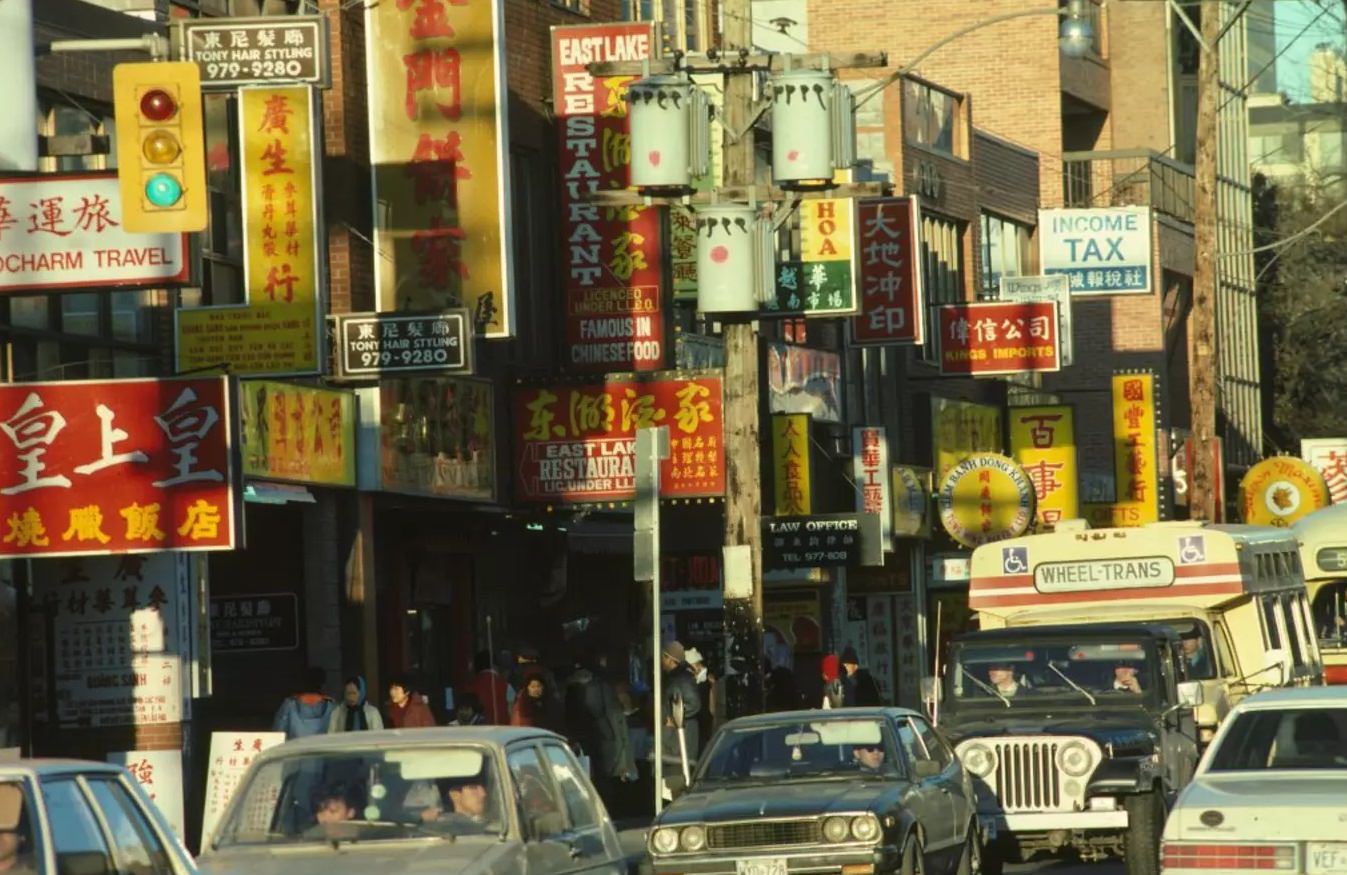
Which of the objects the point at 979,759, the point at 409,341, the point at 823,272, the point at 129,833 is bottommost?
the point at 979,759

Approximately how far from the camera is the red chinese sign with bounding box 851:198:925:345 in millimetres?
36250

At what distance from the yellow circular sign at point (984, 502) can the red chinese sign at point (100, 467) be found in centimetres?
1532

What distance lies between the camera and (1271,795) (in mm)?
13711

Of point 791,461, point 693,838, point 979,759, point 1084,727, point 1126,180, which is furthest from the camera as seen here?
point 1126,180

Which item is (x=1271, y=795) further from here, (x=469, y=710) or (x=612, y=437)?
(x=612, y=437)

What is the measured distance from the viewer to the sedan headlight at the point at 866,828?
1628 cm

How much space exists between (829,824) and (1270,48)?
224ft

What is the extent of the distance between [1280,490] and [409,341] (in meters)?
24.1

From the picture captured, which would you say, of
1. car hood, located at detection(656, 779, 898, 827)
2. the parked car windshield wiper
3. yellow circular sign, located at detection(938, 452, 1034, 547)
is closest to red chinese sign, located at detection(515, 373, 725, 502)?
yellow circular sign, located at detection(938, 452, 1034, 547)

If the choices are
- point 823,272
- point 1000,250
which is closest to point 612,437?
point 823,272

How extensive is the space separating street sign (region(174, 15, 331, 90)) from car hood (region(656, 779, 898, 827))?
21.2 ft

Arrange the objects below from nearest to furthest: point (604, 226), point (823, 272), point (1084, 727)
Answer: point (1084, 727) < point (604, 226) < point (823, 272)

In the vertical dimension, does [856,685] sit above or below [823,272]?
below

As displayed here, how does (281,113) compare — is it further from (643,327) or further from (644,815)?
(644,815)
